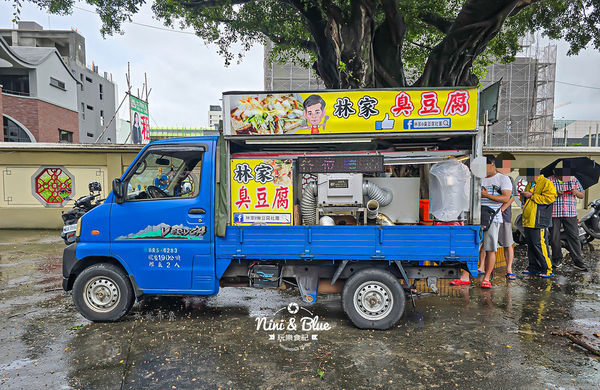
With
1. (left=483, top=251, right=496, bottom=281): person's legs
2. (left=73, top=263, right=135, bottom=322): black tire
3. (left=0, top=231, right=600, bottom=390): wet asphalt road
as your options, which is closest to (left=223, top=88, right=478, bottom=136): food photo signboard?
(left=73, top=263, right=135, bottom=322): black tire

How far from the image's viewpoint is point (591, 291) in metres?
6.29

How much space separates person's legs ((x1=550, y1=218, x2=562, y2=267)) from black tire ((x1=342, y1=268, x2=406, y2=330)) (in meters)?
4.97

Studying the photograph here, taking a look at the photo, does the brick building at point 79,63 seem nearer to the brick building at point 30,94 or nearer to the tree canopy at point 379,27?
the brick building at point 30,94

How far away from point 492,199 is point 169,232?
16.7ft

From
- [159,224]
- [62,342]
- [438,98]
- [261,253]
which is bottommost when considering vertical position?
[62,342]

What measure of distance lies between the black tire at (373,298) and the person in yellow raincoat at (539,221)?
13.2 feet

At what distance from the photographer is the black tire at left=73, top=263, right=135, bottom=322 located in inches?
189

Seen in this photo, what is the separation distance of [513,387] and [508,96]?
2866 centimetres

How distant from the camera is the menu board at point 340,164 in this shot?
4.64 metres

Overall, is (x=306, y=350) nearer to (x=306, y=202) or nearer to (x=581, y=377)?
(x=306, y=202)

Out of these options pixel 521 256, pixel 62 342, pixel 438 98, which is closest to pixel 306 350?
pixel 62 342

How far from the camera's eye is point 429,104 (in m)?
4.47

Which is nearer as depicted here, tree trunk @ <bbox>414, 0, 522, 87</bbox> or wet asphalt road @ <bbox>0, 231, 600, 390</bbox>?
wet asphalt road @ <bbox>0, 231, 600, 390</bbox>

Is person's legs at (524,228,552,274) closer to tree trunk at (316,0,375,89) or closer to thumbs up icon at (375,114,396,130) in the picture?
thumbs up icon at (375,114,396,130)
